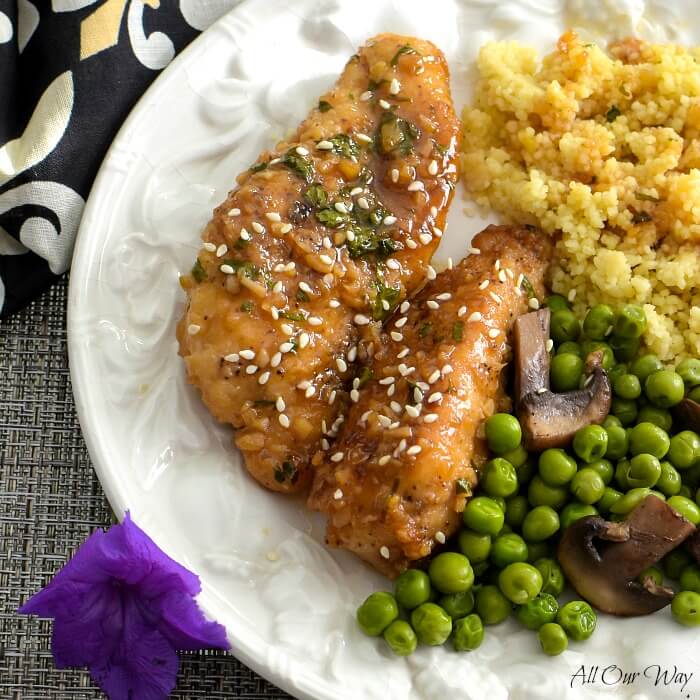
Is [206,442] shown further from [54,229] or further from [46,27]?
[46,27]

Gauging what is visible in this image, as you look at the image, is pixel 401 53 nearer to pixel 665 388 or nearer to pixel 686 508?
pixel 665 388

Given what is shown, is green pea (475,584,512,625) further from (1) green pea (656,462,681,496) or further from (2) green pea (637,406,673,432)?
(2) green pea (637,406,673,432)

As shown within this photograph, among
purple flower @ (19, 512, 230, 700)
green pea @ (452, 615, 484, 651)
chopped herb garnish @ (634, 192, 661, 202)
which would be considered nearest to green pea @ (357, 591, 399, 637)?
green pea @ (452, 615, 484, 651)

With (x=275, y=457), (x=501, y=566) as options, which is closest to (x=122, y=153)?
(x=275, y=457)

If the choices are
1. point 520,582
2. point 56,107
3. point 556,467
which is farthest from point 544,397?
point 56,107

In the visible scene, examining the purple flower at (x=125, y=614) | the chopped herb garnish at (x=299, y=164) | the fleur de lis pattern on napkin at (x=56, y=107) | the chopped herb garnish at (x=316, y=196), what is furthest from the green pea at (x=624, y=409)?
the fleur de lis pattern on napkin at (x=56, y=107)

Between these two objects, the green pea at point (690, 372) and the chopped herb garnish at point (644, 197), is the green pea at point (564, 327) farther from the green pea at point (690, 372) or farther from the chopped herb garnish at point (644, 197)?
the chopped herb garnish at point (644, 197)
